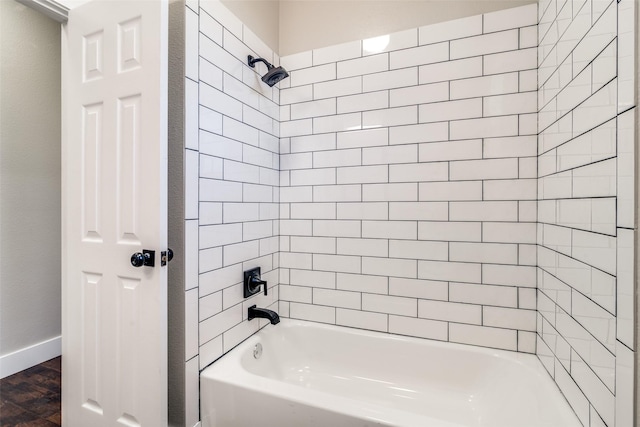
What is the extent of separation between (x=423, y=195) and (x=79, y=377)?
5.85ft

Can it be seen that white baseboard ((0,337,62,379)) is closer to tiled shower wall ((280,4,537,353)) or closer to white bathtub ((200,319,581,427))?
white bathtub ((200,319,581,427))

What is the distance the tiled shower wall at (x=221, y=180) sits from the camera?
1204 mm

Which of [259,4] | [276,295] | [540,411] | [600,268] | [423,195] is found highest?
[259,4]

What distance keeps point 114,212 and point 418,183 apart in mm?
1396

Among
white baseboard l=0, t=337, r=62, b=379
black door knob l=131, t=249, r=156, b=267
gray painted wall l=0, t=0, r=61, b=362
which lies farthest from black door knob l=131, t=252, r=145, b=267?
white baseboard l=0, t=337, r=62, b=379

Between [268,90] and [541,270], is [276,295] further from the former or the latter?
[541,270]

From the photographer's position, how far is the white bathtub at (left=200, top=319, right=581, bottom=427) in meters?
1.06

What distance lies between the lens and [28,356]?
6.77 feet

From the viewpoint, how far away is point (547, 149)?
1248 mm

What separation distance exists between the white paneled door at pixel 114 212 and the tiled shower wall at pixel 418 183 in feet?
2.85

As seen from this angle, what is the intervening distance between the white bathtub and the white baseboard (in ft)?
5.61

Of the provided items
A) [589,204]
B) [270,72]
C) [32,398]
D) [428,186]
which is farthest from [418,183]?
[32,398]

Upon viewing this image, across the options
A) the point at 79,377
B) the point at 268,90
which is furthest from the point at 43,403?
the point at 268,90

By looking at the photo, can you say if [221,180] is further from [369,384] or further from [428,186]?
[369,384]
